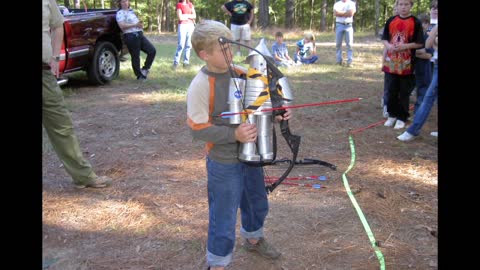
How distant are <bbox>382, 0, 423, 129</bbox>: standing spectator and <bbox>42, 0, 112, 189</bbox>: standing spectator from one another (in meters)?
3.72

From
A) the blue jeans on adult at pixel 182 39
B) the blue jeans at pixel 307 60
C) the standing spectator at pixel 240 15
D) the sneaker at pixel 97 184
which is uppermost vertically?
the standing spectator at pixel 240 15

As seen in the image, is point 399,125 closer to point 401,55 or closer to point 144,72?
point 401,55

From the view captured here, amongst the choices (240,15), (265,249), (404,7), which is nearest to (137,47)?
(240,15)

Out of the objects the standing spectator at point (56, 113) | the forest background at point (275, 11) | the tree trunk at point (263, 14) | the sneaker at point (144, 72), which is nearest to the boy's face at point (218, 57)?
the standing spectator at point (56, 113)

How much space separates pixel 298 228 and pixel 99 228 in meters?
1.55

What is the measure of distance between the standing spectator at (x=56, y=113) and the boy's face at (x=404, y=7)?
3.91 metres

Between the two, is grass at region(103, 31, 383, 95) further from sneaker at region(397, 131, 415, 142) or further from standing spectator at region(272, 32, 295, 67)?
sneaker at region(397, 131, 415, 142)

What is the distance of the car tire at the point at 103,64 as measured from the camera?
8.60 m

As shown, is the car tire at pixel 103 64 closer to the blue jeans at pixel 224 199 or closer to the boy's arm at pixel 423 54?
the boy's arm at pixel 423 54

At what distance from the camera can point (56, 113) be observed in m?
3.95

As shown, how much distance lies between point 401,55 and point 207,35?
3.98 m

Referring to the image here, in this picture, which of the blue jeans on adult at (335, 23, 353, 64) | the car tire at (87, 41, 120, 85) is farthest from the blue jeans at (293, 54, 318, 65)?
the car tire at (87, 41, 120, 85)

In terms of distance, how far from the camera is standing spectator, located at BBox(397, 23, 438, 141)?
5.22m
